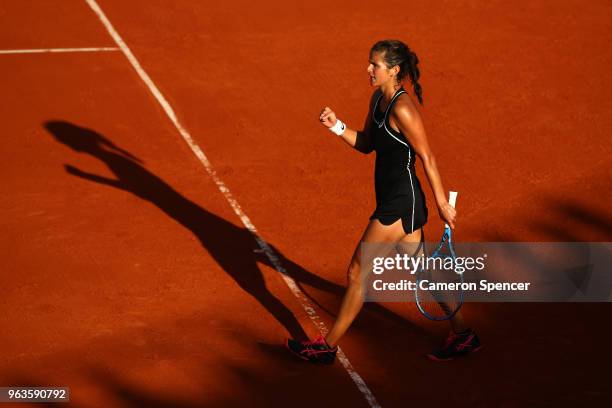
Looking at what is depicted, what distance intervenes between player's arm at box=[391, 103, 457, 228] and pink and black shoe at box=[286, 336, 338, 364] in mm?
1541

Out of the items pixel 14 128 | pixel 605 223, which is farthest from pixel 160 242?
pixel 605 223

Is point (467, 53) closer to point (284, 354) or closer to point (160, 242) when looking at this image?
point (160, 242)

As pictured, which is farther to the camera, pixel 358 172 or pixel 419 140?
pixel 358 172

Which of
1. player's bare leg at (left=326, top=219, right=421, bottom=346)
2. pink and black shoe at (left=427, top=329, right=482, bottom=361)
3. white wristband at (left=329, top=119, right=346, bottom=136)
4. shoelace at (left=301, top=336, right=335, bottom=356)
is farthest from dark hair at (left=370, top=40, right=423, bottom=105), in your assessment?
shoelace at (left=301, top=336, right=335, bottom=356)

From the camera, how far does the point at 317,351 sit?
26.9 feet

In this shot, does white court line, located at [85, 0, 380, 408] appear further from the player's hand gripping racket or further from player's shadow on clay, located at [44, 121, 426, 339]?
the player's hand gripping racket

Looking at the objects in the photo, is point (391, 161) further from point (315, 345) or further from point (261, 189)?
point (261, 189)

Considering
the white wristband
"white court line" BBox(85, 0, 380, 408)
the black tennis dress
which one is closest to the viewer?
the black tennis dress

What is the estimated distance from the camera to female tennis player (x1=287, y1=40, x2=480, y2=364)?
7527 millimetres

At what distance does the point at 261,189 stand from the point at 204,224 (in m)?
0.98

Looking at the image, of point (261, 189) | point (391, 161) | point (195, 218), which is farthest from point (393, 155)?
point (261, 189)

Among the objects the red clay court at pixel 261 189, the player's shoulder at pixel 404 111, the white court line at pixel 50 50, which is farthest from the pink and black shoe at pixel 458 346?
the white court line at pixel 50 50

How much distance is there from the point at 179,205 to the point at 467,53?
557 cm

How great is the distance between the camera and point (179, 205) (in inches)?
428
